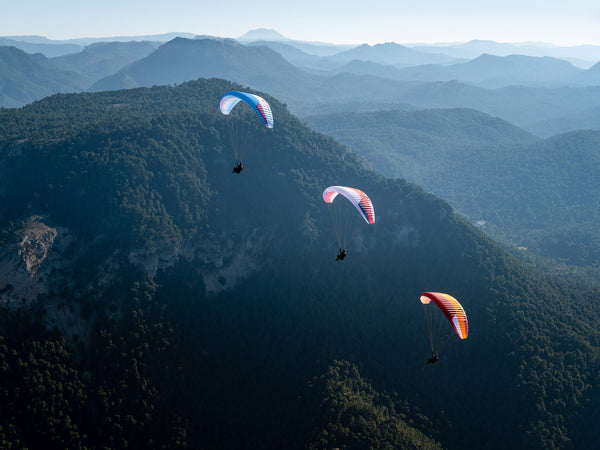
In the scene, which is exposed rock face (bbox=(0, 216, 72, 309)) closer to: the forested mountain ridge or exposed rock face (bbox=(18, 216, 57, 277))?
exposed rock face (bbox=(18, 216, 57, 277))

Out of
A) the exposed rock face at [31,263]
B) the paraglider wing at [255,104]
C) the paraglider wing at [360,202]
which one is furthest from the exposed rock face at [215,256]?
the paraglider wing at [360,202]

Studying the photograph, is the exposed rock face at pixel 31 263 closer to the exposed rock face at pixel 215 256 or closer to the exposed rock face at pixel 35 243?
the exposed rock face at pixel 35 243

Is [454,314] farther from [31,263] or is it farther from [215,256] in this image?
[31,263]

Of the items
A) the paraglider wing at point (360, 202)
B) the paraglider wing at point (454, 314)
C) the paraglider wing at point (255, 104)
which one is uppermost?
the paraglider wing at point (255, 104)

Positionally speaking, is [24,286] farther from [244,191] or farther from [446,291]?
[446,291]

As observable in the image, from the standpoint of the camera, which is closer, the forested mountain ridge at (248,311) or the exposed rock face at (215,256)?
the forested mountain ridge at (248,311)

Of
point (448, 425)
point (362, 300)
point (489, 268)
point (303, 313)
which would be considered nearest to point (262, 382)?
point (303, 313)

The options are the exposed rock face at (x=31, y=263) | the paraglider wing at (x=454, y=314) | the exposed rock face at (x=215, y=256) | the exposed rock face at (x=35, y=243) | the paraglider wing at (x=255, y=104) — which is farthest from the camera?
the exposed rock face at (x=215, y=256)

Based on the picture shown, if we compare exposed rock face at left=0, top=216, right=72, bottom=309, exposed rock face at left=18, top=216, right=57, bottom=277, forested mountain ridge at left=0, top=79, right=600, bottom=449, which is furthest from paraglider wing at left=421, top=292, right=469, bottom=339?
exposed rock face at left=18, top=216, right=57, bottom=277
